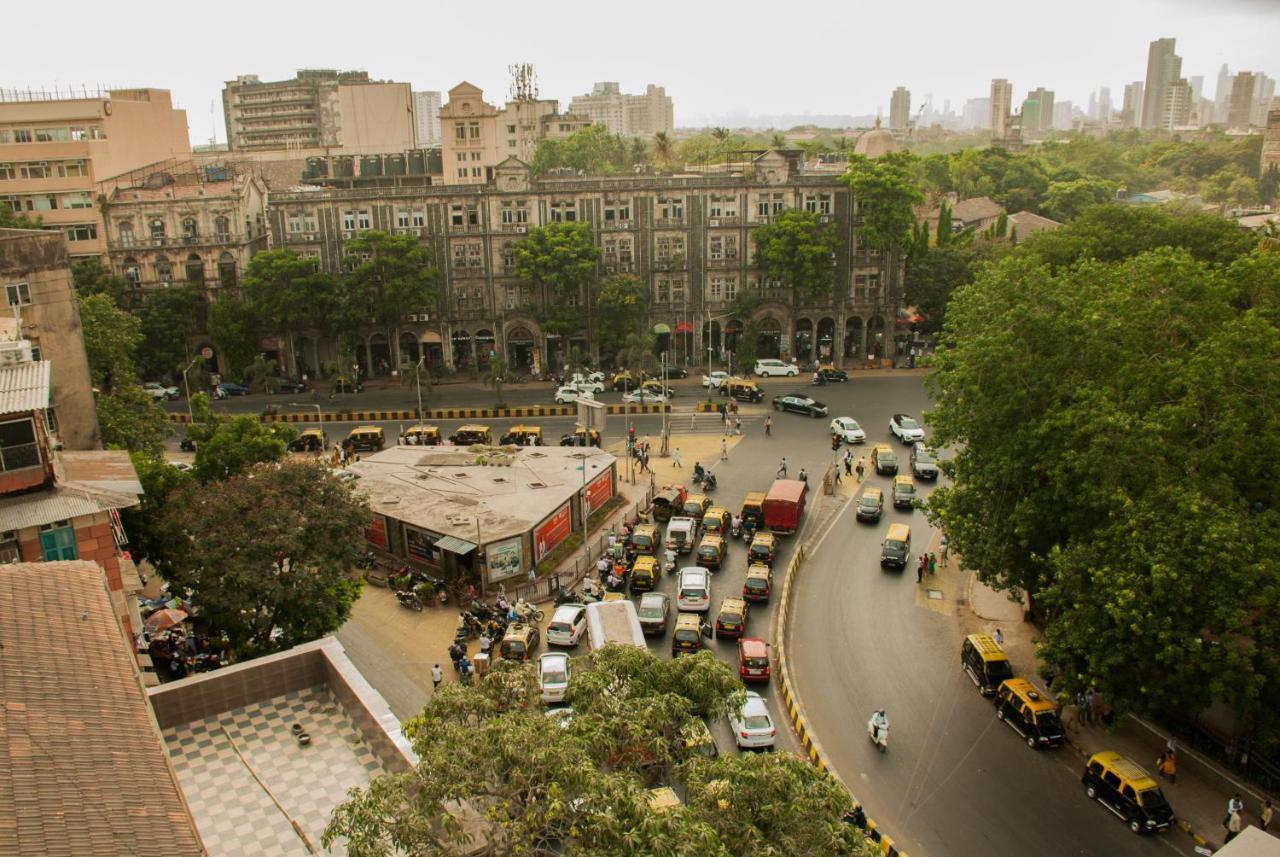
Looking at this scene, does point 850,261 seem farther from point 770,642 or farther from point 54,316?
point 54,316

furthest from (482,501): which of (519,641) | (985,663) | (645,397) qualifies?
(645,397)

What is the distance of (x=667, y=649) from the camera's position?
36000 millimetres

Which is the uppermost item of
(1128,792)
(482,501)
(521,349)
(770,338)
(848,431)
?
(770,338)

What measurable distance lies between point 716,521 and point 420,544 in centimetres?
1278

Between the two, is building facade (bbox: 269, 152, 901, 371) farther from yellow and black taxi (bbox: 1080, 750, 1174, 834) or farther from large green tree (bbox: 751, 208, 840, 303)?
yellow and black taxi (bbox: 1080, 750, 1174, 834)

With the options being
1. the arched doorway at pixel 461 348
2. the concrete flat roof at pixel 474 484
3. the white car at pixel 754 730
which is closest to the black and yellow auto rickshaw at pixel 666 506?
the concrete flat roof at pixel 474 484

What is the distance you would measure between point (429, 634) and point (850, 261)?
49996 mm

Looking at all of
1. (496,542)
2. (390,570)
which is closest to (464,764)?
(496,542)

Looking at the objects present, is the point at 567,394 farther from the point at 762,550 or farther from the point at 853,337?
the point at 762,550

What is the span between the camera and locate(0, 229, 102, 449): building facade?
39.7 meters

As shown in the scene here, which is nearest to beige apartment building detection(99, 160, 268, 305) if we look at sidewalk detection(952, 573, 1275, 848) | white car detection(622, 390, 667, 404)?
white car detection(622, 390, 667, 404)

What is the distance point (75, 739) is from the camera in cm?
1338

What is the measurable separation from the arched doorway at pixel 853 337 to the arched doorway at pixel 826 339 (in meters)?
1.32

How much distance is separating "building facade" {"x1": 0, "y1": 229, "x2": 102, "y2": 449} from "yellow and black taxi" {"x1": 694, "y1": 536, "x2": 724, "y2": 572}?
24.3m
